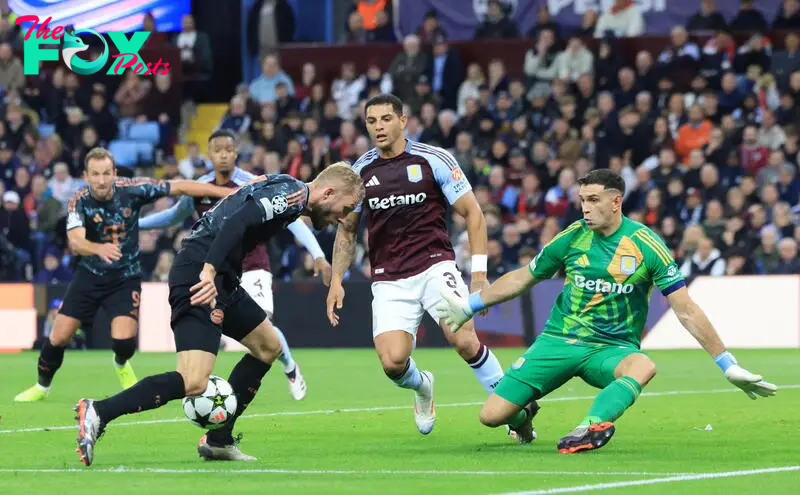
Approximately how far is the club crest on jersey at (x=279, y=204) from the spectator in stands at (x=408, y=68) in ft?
58.7

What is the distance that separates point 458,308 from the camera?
9773mm

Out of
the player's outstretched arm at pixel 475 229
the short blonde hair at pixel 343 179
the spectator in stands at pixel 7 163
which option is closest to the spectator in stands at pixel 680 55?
the spectator in stands at pixel 7 163

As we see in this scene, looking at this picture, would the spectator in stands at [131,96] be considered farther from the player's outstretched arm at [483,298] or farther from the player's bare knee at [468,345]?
the player's outstretched arm at [483,298]

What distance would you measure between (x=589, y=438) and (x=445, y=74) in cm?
1815

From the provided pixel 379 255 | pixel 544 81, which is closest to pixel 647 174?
pixel 544 81

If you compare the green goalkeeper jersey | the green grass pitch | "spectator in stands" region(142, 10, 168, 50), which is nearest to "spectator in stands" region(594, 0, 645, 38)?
→ "spectator in stands" region(142, 10, 168, 50)

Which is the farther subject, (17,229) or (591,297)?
(17,229)

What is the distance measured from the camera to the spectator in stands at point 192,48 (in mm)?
29609

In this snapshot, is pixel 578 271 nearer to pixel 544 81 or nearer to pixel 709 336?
pixel 709 336

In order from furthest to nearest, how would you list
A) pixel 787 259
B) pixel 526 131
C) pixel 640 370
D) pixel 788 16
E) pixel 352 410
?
1. pixel 788 16
2. pixel 526 131
3. pixel 787 259
4. pixel 352 410
5. pixel 640 370

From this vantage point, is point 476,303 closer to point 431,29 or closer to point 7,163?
point 431,29

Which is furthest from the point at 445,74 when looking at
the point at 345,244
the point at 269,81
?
the point at 345,244

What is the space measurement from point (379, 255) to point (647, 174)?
12.9m

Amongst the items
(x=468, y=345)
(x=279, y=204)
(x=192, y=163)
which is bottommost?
(x=192, y=163)
